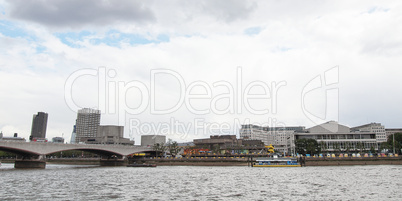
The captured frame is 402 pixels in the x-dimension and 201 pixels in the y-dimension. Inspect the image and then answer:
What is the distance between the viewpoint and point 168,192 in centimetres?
4578

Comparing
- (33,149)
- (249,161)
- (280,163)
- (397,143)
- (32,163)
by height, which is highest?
(397,143)

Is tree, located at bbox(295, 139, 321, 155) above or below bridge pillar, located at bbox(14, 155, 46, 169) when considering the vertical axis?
above

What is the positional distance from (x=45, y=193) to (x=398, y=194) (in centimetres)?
4880

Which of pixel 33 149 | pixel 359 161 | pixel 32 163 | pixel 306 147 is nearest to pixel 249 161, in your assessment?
pixel 359 161

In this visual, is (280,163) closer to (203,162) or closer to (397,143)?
(203,162)

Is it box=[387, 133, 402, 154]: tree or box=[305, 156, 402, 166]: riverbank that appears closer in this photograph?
box=[305, 156, 402, 166]: riverbank

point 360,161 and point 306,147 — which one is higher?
point 306,147

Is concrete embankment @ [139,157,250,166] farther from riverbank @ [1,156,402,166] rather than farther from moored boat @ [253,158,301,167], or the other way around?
moored boat @ [253,158,301,167]

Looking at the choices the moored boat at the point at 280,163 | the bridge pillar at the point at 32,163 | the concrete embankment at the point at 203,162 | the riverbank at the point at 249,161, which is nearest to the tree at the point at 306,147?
the riverbank at the point at 249,161

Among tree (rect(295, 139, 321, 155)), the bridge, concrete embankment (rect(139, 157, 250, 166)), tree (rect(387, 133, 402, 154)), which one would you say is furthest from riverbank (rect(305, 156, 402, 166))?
the bridge

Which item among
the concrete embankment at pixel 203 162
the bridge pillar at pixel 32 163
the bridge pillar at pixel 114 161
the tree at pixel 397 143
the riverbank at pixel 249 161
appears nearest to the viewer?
the bridge pillar at pixel 32 163

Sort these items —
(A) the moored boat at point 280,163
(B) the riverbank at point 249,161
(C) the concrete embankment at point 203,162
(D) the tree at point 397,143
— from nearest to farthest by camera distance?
(A) the moored boat at point 280,163 → (B) the riverbank at point 249,161 → (C) the concrete embankment at point 203,162 → (D) the tree at point 397,143

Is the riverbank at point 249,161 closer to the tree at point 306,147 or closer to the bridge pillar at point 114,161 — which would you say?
the bridge pillar at point 114,161

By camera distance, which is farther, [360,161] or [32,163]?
[360,161]
